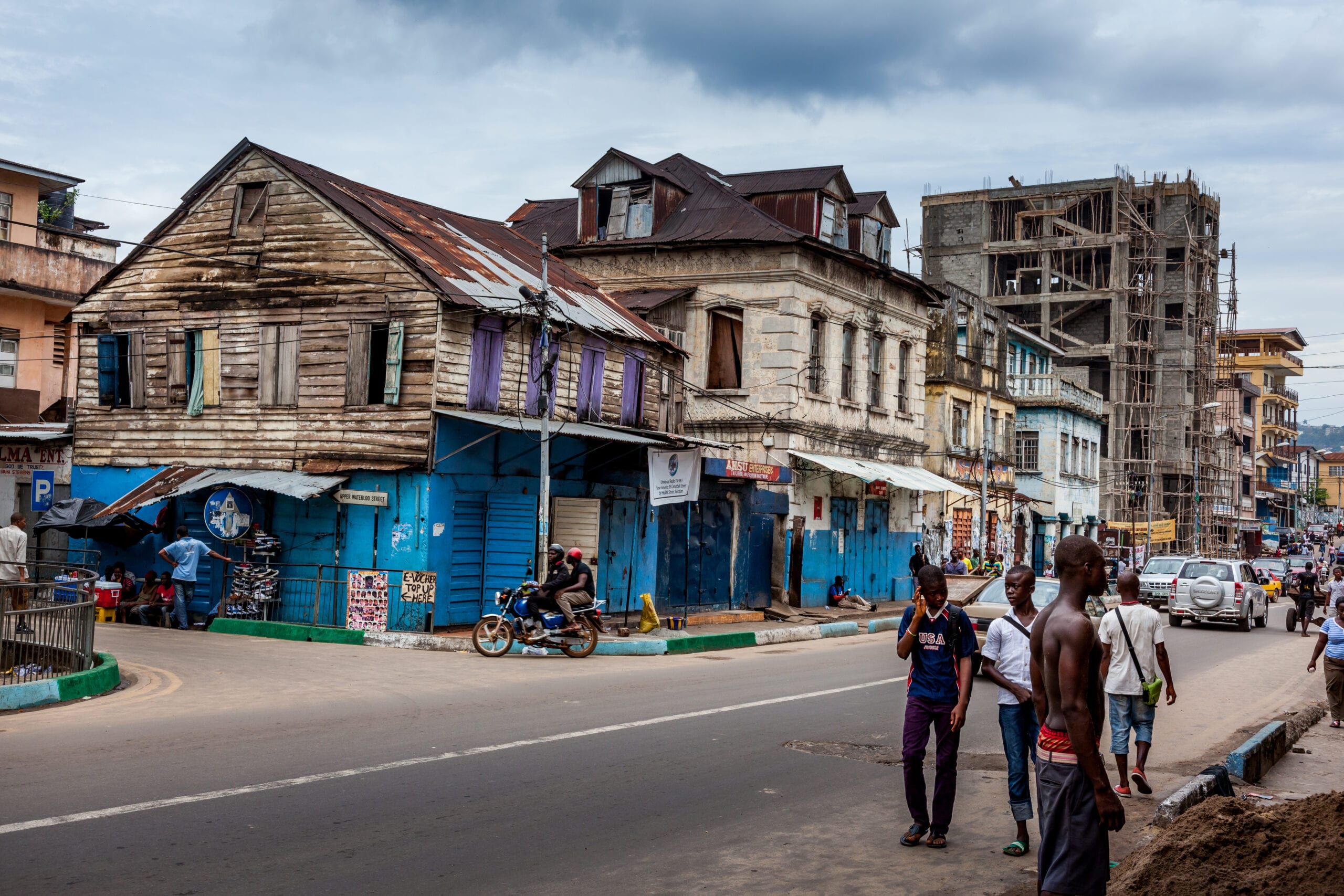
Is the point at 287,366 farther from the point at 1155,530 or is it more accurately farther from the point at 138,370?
the point at 1155,530

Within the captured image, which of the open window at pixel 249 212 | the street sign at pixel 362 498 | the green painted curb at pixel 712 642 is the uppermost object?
the open window at pixel 249 212

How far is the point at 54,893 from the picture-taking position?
5996 mm

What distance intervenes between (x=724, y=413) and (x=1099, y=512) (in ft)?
153

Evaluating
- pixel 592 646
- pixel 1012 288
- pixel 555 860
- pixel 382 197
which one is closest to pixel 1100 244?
pixel 1012 288

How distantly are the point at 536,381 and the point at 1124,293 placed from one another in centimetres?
6003

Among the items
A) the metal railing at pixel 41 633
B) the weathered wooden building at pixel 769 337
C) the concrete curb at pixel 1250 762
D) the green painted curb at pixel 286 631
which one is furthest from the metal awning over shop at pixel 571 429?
the concrete curb at pixel 1250 762

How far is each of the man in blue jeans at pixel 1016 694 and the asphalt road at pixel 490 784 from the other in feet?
1.18

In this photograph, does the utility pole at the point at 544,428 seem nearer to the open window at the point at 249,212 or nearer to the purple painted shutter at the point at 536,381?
the purple painted shutter at the point at 536,381

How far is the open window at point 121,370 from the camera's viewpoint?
2542 centimetres

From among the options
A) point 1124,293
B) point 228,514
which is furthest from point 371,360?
point 1124,293

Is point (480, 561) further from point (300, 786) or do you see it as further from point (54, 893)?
point (54, 893)

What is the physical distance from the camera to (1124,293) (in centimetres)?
7550

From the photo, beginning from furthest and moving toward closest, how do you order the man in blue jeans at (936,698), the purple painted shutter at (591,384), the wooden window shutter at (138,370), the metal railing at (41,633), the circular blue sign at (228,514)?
the purple painted shutter at (591,384) → the wooden window shutter at (138,370) → the circular blue sign at (228,514) → the metal railing at (41,633) → the man in blue jeans at (936,698)

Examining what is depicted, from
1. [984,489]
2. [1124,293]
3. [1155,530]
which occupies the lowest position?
[1155,530]
